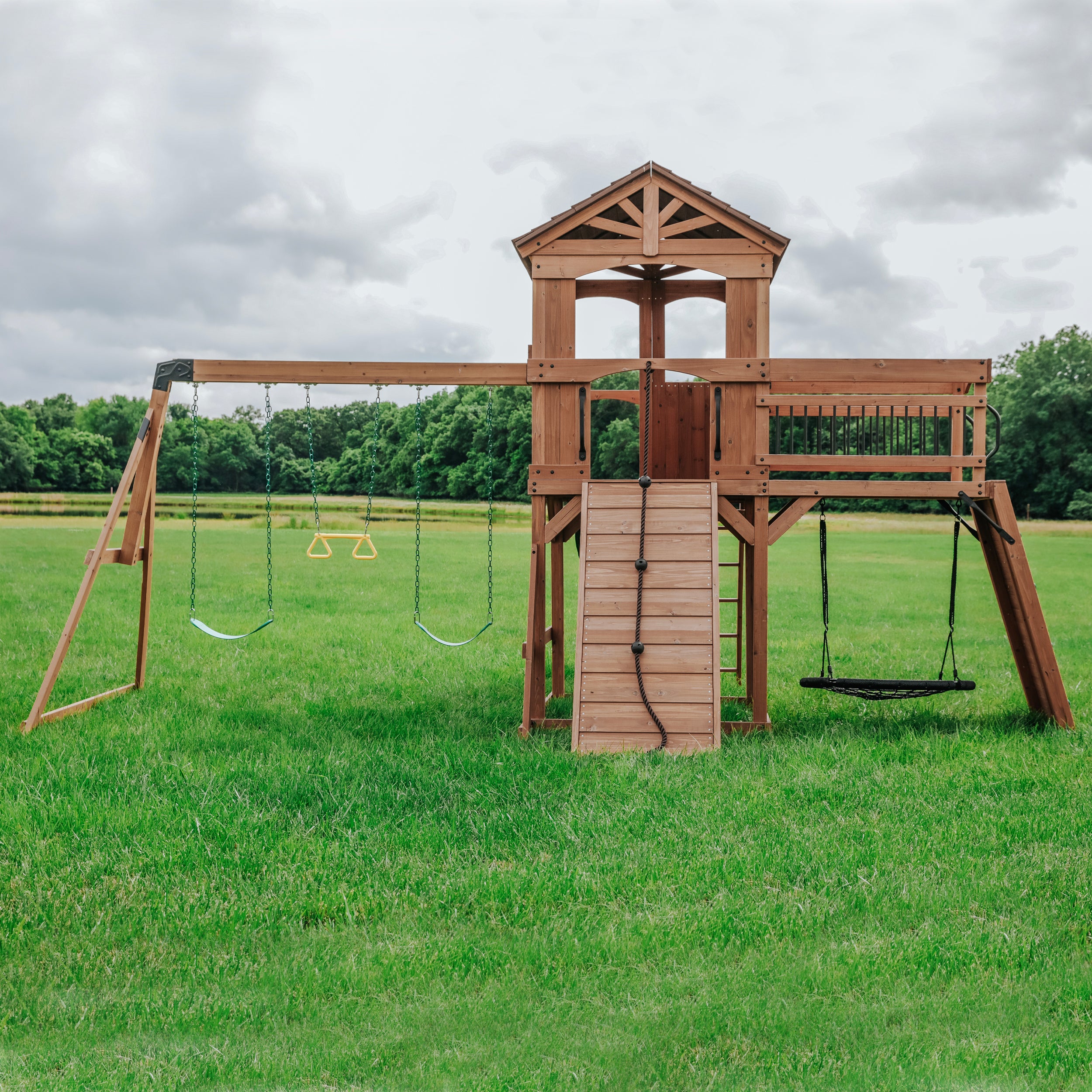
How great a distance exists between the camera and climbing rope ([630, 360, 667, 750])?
771cm

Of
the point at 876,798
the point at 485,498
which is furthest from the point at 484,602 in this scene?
the point at 485,498

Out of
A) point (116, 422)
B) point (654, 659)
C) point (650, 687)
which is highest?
point (116, 422)

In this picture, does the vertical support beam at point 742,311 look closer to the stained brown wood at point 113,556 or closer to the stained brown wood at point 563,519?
the stained brown wood at point 563,519

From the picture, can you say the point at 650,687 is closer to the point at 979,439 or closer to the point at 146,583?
the point at 979,439

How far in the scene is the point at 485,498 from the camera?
55.6 meters

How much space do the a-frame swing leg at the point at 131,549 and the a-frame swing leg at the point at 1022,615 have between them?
773 centimetres

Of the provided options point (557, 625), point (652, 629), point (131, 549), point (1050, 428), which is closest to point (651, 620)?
point (652, 629)

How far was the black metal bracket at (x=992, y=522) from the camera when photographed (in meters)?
8.62

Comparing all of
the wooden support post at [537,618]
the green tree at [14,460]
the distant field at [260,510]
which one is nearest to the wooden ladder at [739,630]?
the wooden support post at [537,618]

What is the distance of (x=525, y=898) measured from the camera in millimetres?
4867

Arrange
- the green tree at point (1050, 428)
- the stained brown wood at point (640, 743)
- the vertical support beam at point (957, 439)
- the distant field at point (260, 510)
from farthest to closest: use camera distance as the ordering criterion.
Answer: the green tree at point (1050, 428)
the distant field at point (260, 510)
the vertical support beam at point (957, 439)
the stained brown wood at point (640, 743)

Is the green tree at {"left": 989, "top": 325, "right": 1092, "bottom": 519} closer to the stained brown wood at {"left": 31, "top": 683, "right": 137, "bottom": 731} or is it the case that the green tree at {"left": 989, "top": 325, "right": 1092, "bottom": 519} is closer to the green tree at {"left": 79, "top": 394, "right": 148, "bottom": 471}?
the stained brown wood at {"left": 31, "top": 683, "right": 137, "bottom": 731}

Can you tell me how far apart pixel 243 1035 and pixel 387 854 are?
1.77m

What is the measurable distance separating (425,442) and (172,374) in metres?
21.0
